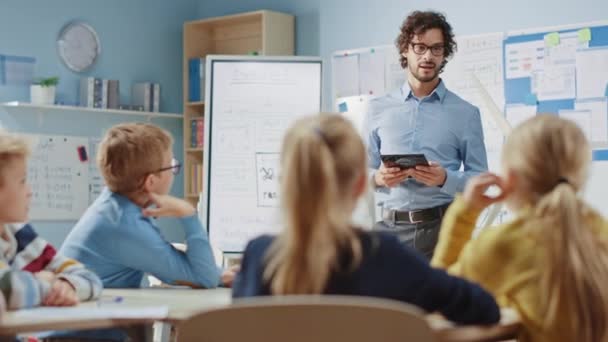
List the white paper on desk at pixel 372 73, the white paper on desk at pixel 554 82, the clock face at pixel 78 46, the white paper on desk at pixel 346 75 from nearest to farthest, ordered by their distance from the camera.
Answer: the white paper on desk at pixel 554 82, the white paper on desk at pixel 372 73, the white paper on desk at pixel 346 75, the clock face at pixel 78 46

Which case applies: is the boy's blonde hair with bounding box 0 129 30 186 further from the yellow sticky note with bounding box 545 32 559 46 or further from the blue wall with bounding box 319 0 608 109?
the blue wall with bounding box 319 0 608 109

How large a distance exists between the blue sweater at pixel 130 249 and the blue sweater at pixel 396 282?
2.39ft

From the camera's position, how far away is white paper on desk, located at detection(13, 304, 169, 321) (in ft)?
6.32

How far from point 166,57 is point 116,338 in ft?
14.8

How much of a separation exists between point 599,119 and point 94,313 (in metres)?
3.45

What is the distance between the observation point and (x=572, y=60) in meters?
4.85

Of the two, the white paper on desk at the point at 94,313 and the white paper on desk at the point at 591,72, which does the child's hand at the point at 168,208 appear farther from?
the white paper on desk at the point at 591,72

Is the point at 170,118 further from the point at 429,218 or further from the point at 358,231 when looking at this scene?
the point at 358,231

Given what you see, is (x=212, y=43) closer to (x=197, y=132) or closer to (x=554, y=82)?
(x=197, y=132)

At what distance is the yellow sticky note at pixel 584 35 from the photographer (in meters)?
4.80

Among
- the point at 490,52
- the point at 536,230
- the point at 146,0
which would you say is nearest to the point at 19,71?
the point at 146,0

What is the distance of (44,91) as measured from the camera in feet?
19.3

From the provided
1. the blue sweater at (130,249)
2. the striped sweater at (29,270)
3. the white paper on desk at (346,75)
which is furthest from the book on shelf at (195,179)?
the striped sweater at (29,270)

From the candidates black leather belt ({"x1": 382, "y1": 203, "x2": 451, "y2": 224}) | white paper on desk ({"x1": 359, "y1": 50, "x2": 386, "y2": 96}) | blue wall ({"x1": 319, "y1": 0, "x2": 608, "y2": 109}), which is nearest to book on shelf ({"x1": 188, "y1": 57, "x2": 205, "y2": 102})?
blue wall ({"x1": 319, "y1": 0, "x2": 608, "y2": 109})
